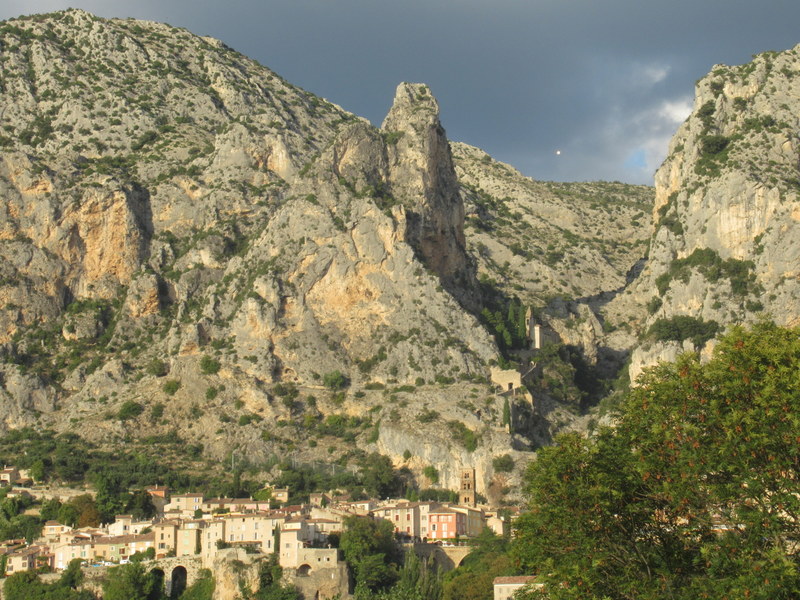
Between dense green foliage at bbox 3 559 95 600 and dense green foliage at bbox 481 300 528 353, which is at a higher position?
Answer: dense green foliage at bbox 481 300 528 353

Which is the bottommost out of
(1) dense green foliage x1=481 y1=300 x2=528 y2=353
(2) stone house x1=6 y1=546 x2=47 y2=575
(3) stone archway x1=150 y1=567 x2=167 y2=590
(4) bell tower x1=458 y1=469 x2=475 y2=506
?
(3) stone archway x1=150 y1=567 x2=167 y2=590

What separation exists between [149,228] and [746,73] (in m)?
63.3

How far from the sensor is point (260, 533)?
7888 cm

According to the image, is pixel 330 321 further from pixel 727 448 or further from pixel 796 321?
pixel 727 448

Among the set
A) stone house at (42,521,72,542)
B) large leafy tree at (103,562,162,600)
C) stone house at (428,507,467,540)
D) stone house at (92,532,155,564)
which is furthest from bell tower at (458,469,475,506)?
stone house at (42,521,72,542)

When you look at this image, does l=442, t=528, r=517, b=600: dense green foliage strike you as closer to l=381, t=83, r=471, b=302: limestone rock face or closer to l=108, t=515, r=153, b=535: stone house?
l=108, t=515, r=153, b=535: stone house

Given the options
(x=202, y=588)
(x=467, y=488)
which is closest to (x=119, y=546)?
(x=202, y=588)

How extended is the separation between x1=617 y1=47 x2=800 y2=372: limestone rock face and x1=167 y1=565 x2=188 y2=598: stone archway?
4509cm

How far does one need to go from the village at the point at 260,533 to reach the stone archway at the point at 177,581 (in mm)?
996

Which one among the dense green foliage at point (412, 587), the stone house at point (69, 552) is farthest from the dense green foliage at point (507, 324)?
the stone house at point (69, 552)

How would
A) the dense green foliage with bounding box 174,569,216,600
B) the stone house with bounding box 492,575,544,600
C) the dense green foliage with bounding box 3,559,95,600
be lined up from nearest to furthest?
the stone house with bounding box 492,575,544,600
the dense green foliage with bounding box 174,569,216,600
the dense green foliage with bounding box 3,559,95,600

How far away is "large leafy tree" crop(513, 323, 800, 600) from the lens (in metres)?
30.8

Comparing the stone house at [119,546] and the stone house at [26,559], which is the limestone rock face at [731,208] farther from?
the stone house at [26,559]

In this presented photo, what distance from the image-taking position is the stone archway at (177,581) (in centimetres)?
7575
